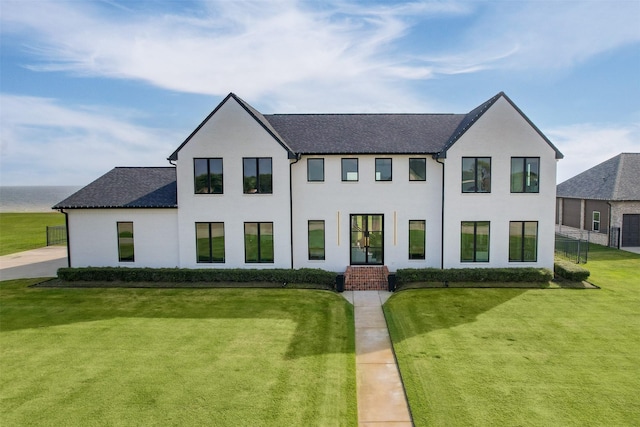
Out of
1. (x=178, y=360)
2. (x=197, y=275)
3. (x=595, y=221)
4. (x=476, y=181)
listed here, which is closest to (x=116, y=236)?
(x=197, y=275)

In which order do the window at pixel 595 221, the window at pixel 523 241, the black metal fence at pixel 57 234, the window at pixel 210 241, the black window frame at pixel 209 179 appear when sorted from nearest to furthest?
the black window frame at pixel 209 179 → the window at pixel 523 241 → the window at pixel 210 241 → the window at pixel 595 221 → the black metal fence at pixel 57 234

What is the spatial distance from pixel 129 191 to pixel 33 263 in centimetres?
1016

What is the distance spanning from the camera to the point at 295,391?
33.9 feet

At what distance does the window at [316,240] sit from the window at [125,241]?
33.7ft

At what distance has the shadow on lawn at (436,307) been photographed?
591 inches

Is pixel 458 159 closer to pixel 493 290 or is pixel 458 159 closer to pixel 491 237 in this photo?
pixel 491 237

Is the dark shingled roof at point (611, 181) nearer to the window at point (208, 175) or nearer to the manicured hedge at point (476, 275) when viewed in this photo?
the manicured hedge at point (476, 275)

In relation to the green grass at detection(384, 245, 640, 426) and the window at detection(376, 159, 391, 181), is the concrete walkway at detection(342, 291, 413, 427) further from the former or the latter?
the window at detection(376, 159, 391, 181)

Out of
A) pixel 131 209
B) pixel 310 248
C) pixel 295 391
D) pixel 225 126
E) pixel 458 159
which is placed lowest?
pixel 295 391

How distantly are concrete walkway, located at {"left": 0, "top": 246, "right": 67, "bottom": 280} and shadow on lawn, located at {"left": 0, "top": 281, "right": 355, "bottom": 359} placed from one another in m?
3.28

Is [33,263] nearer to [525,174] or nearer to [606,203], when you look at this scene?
[525,174]

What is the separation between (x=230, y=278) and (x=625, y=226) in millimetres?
31846

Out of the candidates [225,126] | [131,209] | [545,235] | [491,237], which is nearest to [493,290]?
[491,237]

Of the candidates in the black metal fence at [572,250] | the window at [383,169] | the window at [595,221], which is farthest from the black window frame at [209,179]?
the window at [595,221]
